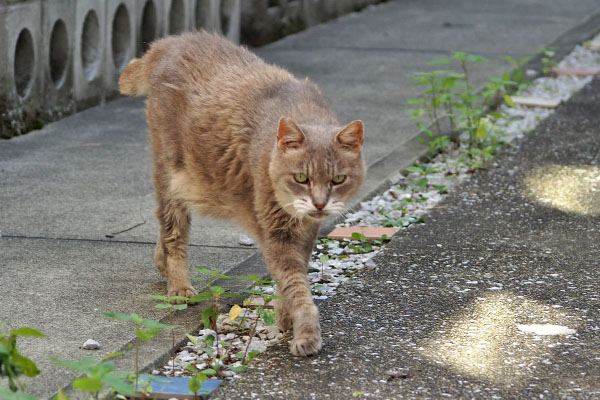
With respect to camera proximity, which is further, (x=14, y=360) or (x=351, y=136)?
(x=351, y=136)

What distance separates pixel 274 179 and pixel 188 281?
2.72ft

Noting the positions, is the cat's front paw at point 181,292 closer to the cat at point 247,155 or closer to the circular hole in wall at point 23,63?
the cat at point 247,155

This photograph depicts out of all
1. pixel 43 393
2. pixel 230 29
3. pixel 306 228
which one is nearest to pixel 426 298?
pixel 306 228

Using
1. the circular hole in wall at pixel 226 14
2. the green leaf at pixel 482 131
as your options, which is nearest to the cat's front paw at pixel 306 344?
the green leaf at pixel 482 131

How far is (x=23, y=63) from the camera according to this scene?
743 cm

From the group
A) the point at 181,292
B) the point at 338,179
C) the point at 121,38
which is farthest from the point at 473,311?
the point at 121,38

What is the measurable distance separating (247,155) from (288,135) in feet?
1.22

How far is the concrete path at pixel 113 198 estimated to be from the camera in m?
4.01

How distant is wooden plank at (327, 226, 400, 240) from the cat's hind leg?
3.50 ft

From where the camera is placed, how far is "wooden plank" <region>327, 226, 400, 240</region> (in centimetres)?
532

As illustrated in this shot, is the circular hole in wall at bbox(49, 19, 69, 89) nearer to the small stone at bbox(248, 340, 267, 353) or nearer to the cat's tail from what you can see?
the cat's tail

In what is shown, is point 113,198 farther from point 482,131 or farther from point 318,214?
point 482,131

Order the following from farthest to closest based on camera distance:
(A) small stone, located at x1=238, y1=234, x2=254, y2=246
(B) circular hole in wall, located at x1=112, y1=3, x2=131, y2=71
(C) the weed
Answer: (B) circular hole in wall, located at x1=112, y1=3, x2=131, y2=71 < (A) small stone, located at x1=238, y1=234, x2=254, y2=246 < (C) the weed

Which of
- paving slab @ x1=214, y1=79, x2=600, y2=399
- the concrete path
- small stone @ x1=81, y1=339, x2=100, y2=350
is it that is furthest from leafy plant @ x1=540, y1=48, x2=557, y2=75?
small stone @ x1=81, y1=339, x2=100, y2=350
